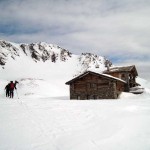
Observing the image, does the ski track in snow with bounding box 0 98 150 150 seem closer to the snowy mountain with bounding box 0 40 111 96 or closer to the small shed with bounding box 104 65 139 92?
the small shed with bounding box 104 65 139 92

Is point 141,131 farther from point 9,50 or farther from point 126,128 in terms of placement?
point 9,50

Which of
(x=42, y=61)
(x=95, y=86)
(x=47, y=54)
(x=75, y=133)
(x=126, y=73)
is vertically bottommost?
(x=75, y=133)

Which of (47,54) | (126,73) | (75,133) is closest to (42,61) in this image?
(47,54)

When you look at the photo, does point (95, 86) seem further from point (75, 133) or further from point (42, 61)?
point (42, 61)

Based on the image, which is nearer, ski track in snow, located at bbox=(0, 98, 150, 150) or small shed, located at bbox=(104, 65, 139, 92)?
ski track in snow, located at bbox=(0, 98, 150, 150)

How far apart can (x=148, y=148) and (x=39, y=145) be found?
3.14 m

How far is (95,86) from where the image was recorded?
2967 centimetres

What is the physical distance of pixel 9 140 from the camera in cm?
698

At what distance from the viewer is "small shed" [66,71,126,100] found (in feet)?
92.9

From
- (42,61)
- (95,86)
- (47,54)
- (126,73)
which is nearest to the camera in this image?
(95,86)

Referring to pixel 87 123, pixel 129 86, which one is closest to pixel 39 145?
pixel 87 123

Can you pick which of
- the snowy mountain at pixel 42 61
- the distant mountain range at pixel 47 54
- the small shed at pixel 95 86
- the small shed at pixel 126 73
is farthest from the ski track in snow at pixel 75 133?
the distant mountain range at pixel 47 54

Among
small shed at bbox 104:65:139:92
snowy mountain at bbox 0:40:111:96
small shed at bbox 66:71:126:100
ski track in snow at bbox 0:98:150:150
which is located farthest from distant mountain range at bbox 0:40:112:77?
ski track in snow at bbox 0:98:150:150

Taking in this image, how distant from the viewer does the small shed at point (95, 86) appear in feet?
92.9
